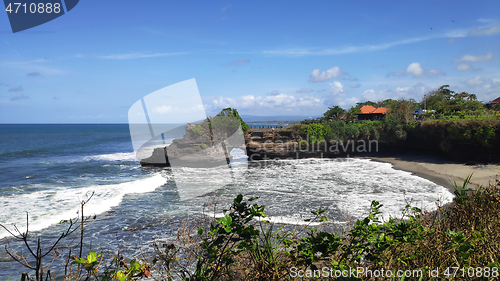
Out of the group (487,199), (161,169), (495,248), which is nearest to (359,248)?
(495,248)

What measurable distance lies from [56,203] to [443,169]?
25.4 metres

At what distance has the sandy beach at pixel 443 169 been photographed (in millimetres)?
16875

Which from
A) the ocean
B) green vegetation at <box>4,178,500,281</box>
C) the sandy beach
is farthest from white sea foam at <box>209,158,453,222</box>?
green vegetation at <box>4,178,500,281</box>

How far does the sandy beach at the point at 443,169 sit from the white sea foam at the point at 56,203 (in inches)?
729

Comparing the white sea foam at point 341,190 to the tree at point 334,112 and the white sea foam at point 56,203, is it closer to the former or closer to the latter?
the white sea foam at point 56,203

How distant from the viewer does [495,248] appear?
2633mm

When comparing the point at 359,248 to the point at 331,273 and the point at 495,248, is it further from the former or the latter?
the point at 495,248

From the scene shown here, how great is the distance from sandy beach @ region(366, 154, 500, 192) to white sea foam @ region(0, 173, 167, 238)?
18507 mm

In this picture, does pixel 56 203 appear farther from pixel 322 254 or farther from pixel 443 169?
pixel 443 169

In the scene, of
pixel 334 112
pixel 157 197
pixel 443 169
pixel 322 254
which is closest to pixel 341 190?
pixel 157 197

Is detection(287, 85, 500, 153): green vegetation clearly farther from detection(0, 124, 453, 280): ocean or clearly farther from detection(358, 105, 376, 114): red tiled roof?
detection(0, 124, 453, 280): ocean

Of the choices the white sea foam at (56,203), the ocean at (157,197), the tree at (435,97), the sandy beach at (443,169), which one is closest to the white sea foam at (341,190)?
the ocean at (157,197)

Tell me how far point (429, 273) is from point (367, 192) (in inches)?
509

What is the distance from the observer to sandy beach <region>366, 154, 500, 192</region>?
55.4 ft
